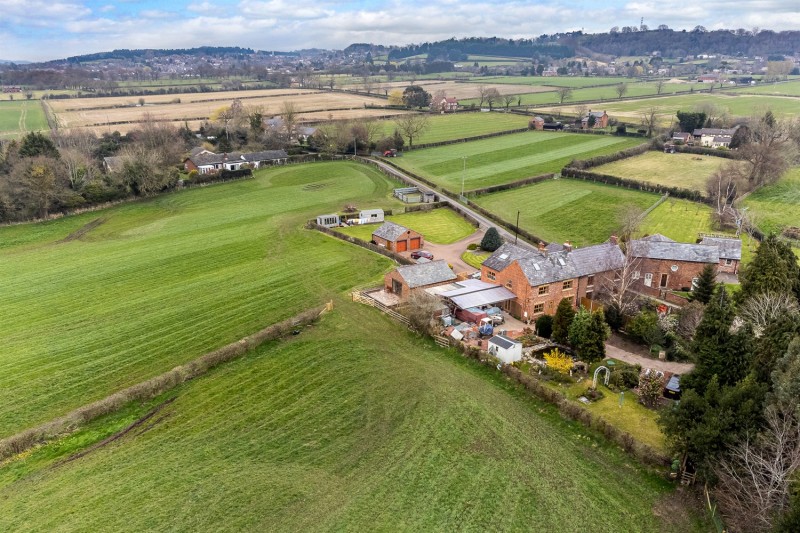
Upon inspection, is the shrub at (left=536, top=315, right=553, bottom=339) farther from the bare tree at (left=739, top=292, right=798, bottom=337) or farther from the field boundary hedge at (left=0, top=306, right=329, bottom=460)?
the field boundary hedge at (left=0, top=306, right=329, bottom=460)

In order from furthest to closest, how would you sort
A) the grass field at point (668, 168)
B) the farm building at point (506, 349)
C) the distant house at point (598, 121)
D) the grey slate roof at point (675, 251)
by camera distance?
the distant house at point (598, 121) < the grass field at point (668, 168) < the grey slate roof at point (675, 251) < the farm building at point (506, 349)

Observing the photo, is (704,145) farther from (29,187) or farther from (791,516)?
(29,187)

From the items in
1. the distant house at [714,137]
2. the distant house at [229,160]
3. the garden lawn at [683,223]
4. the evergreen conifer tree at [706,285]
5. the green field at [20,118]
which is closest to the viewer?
the evergreen conifer tree at [706,285]

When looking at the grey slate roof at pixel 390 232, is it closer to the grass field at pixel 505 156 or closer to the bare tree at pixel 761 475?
the grass field at pixel 505 156

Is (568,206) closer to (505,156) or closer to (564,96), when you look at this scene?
(505,156)

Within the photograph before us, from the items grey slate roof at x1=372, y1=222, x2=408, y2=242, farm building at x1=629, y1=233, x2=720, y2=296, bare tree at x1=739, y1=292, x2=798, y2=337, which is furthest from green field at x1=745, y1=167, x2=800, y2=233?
grey slate roof at x1=372, y1=222, x2=408, y2=242

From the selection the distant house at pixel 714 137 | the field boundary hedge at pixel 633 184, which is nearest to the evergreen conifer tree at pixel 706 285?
the field boundary hedge at pixel 633 184

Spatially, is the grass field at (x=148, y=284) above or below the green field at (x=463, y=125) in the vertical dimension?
below

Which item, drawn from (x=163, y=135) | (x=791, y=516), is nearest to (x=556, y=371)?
(x=791, y=516)

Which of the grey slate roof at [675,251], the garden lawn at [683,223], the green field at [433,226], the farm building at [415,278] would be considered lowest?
the garden lawn at [683,223]
